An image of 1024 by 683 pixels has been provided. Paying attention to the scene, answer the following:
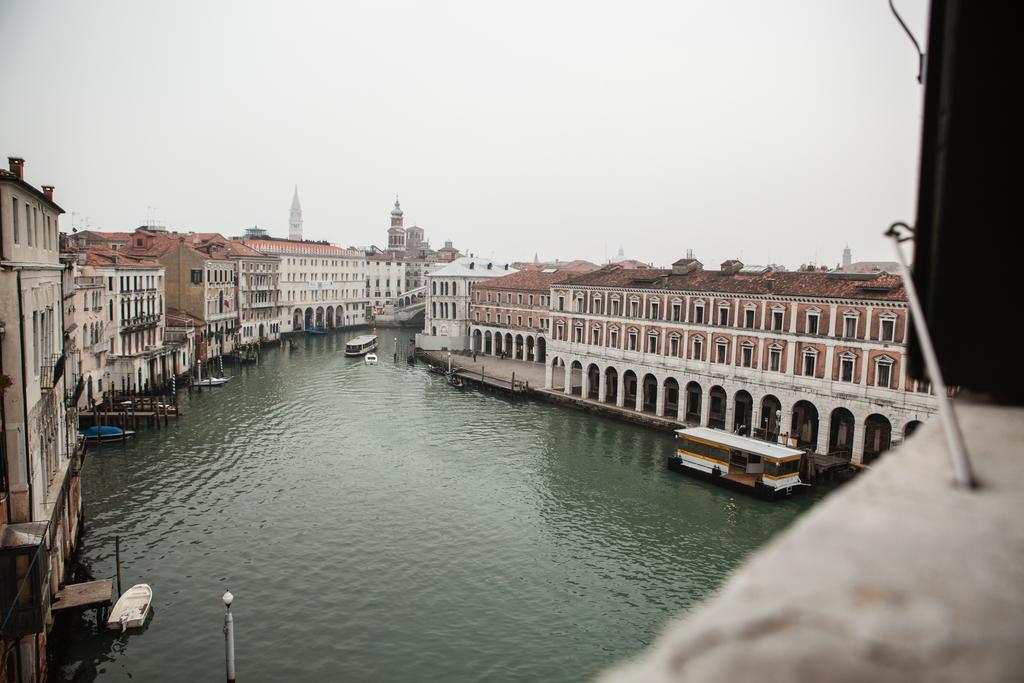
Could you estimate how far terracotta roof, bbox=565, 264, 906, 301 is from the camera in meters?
29.0

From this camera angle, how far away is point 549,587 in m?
18.4

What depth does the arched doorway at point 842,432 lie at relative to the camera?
30.3 metres

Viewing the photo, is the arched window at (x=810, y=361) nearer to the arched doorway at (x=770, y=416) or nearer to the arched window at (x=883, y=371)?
the arched doorway at (x=770, y=416)

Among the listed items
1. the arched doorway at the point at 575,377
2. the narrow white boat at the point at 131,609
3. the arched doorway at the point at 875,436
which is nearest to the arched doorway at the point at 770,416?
the arched doorway at the point at 875,436

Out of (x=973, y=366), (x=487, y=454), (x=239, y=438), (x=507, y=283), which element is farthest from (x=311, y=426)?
(x=973, y=366)

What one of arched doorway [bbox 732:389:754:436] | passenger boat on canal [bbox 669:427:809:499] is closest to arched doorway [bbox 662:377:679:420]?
arched doorway [bbox 732:389:754:436]

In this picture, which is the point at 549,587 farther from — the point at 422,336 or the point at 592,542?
the point at 422,336

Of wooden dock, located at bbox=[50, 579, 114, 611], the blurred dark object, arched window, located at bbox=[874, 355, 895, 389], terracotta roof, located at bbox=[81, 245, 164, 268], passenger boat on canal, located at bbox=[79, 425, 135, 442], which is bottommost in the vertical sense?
wooden dock, located at bbox=[50, 579, 114, 611]

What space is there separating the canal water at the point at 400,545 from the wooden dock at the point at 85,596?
0.64 metres

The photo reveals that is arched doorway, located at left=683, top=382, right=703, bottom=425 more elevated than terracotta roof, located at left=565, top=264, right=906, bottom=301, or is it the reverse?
terracotta roof, located at left=565, top=264, right=906, bottom=301

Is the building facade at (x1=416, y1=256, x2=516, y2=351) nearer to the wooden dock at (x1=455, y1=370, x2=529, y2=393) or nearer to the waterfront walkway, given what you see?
the waterfront walkway

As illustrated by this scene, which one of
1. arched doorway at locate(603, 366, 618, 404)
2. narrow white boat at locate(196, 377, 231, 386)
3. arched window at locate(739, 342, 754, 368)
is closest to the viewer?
arched window at locate(739, 342, 754, 368)

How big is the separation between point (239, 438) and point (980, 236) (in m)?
33.5

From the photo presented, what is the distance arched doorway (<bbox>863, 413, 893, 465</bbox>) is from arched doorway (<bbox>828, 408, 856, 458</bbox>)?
2.28 ft
